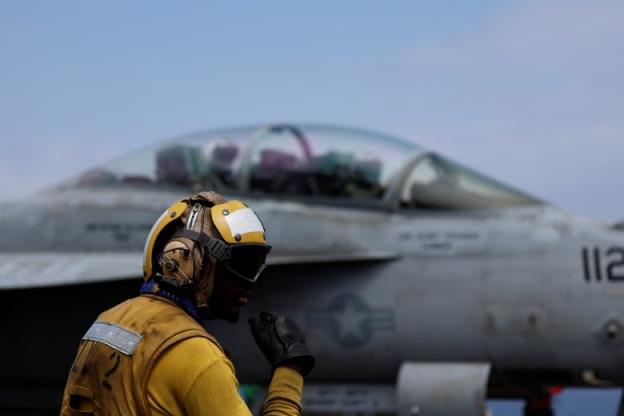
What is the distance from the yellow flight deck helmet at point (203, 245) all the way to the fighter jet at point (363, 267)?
4.97 meters

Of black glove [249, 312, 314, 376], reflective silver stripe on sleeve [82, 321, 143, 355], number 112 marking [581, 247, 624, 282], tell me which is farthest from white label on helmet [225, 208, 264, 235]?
number 112 marking [581, 247, 624, 282]

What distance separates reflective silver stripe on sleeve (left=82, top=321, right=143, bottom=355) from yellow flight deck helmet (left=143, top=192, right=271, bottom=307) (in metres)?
0.19

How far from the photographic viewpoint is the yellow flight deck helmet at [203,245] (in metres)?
2.67

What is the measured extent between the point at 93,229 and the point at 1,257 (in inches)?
32.8

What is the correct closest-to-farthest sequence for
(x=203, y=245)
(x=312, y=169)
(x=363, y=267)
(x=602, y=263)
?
(x=203, y=245) < (x=602, y=263) < (x=363, y=267) < (x=312, y=169)

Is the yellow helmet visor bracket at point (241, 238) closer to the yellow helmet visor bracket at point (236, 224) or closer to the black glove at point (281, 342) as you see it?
the yellow helmet visor bracket at point (236, 224)

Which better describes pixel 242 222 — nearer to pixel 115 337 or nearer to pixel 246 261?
pixel 246 261

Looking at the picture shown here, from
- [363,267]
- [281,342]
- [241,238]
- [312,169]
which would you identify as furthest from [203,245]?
[312,169]

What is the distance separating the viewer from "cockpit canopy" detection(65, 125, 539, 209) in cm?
840

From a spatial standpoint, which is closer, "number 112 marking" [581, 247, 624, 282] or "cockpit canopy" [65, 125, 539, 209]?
"number 112 marking" [581, 247, 624, 282]

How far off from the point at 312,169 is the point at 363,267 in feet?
3.51

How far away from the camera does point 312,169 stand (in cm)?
859

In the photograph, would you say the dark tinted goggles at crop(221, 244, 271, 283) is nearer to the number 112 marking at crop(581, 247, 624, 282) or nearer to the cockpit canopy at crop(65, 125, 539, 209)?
the number 112 marking at crop(581, 247, 624, 282)

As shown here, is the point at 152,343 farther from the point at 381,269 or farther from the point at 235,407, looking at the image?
the point at 381,269
